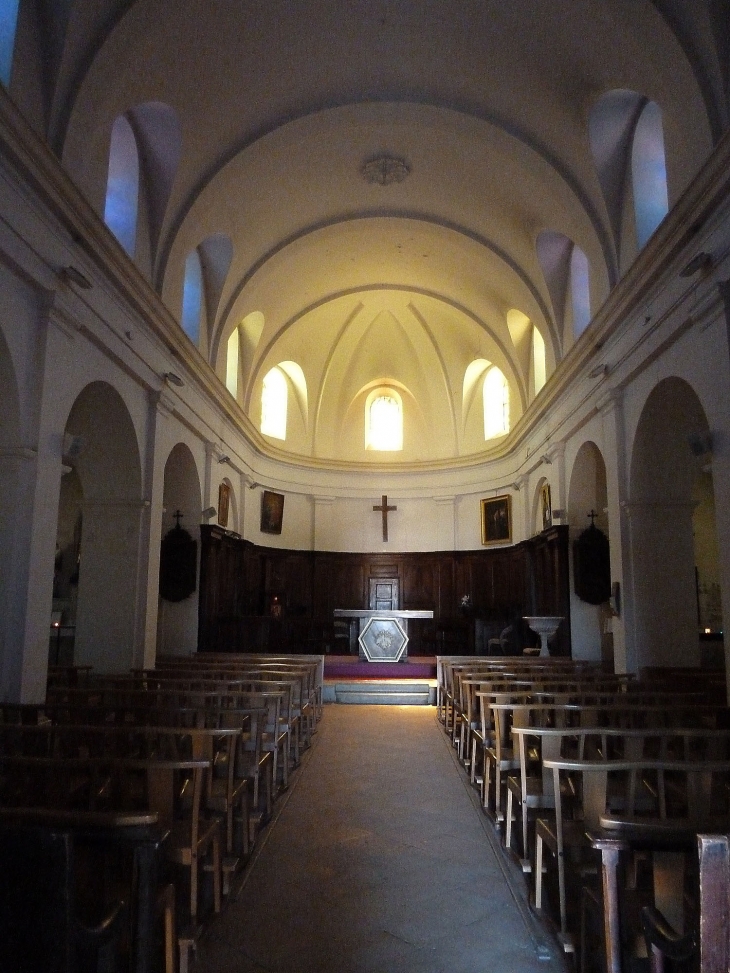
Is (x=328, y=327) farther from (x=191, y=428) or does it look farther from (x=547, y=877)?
(x=547, y=877)

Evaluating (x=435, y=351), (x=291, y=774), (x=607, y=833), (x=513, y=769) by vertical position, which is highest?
(x=435, y=351)

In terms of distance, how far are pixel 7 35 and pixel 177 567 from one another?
9.67 metres

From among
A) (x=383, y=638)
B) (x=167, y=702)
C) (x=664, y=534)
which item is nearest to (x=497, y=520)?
(x=383, y=638)

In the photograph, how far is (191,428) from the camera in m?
13.5

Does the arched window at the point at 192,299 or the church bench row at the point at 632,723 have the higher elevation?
the arched window at the point at 192,299

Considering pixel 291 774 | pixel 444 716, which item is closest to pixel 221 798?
pixel 291 774

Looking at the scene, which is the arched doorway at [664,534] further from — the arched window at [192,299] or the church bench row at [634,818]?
the arched window at [192,299]

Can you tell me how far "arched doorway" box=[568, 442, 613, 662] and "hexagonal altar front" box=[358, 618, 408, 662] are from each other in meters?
3.69

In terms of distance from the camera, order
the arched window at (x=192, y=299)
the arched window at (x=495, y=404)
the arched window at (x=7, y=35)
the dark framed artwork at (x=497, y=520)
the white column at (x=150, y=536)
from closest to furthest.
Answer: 1. the arched window at (x=7, y=35)
2. the white column at (x=150, y=536)
3. the arched window at (x=192, y=299)
4. the dark framed artwork at (x=497, y=520)
5. the arched window at (x=495, y=404)

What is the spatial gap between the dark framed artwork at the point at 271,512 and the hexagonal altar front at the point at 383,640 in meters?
5.67

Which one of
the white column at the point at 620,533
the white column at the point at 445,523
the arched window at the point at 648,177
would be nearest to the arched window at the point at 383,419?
the white column at the point at 445,523

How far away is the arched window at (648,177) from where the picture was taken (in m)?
9.59

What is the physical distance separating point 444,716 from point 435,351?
41.3 feet

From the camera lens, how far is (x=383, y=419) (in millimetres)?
22484
